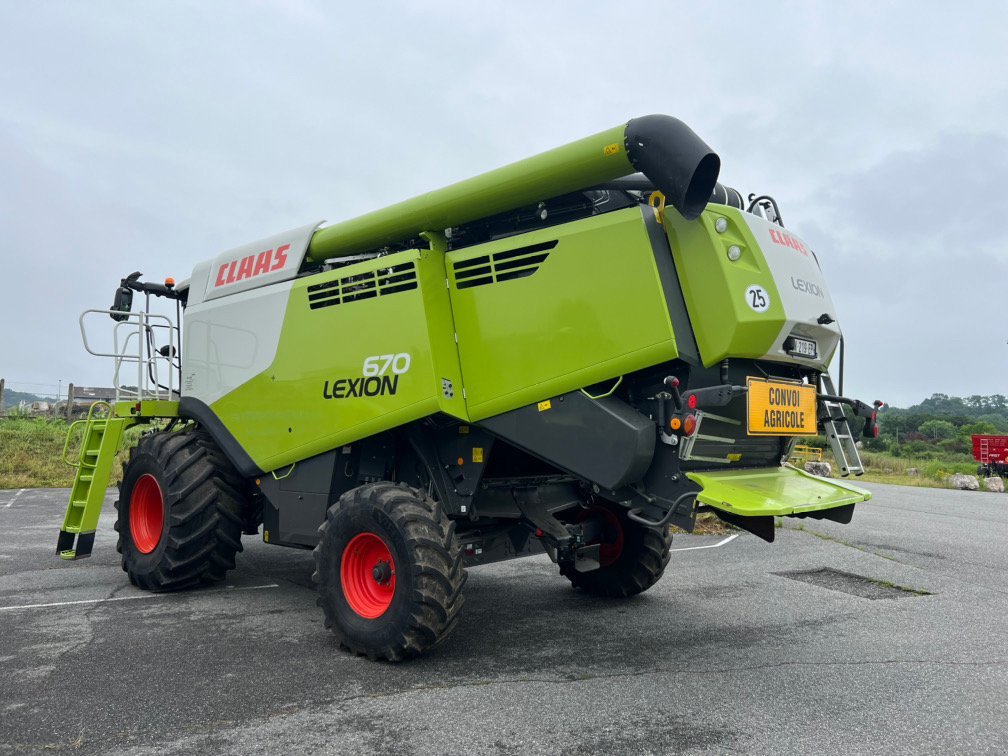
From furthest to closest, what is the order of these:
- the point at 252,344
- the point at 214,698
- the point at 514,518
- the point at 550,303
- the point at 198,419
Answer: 1. the point at 198,419
2. the point at 252,344
3. the point at 514,518
4. the point at 550,303
5. the point at 214,698

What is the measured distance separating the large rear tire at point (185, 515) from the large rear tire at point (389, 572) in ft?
5.68

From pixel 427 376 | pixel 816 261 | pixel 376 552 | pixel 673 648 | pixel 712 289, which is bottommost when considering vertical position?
pixel 673 648

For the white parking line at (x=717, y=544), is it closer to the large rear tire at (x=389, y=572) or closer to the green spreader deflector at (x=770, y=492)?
the green spreader deflector at (x=770, y=492)

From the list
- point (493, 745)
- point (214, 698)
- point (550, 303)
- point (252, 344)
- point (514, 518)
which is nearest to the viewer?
point (493, 745)

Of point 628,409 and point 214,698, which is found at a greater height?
point 628,409

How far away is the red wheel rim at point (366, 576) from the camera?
16.2 ft

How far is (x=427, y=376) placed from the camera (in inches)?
198

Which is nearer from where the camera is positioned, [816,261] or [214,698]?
[214,698]

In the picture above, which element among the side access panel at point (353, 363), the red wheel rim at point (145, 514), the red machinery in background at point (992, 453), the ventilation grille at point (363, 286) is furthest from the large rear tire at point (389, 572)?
the red machinery in background at point (992, 453)

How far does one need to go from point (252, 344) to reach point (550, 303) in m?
2.82

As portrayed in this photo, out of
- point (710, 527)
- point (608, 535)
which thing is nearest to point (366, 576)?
point (608, 535)

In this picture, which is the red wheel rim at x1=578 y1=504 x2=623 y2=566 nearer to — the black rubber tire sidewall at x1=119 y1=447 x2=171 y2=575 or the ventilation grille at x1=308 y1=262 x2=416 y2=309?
the ventilation grille at x1=308 y1=262 x2=416 y2=309

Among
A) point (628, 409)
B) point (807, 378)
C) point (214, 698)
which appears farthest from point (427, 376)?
point (807, 378)

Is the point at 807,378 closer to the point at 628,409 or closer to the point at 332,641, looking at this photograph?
the point at 628,409
